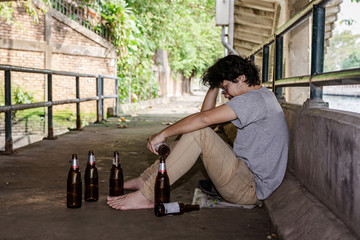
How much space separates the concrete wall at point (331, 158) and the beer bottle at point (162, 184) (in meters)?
0.90

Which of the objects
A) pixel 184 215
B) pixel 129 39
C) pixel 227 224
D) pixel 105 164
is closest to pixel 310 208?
pixel 227 224

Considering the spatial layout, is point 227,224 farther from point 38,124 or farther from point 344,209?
point 38,124

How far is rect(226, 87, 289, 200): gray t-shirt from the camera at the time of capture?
280 centimetres

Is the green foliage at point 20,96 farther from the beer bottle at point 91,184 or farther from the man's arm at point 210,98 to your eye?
the beer bottle at point 91,184

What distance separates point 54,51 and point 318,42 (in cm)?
1226

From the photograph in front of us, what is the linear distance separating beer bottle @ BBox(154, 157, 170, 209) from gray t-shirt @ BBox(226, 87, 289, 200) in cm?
59

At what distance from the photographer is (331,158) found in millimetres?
2123

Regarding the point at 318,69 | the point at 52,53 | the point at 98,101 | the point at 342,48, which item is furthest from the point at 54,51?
the point at 342,48

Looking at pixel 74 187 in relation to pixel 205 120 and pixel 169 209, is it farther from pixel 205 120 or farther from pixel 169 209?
pixel 205 120

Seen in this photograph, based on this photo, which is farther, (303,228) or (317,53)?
(317,53)

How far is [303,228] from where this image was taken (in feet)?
6.99

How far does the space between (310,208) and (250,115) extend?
0.76m

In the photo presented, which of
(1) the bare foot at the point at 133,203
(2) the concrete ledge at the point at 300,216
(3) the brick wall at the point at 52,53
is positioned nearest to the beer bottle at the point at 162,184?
(1) the bare foot at the point at 133,203

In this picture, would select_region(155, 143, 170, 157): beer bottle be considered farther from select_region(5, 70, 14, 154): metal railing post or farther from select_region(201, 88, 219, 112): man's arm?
select_region(5, 70, 14, 154): metal railing post
